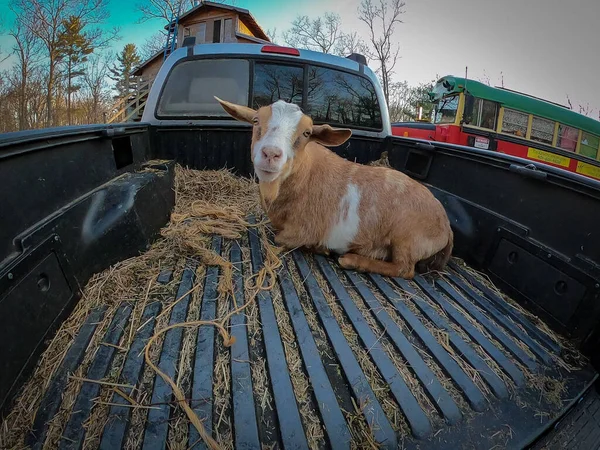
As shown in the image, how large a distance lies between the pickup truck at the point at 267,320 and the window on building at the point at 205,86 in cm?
88

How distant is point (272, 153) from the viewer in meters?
2.38

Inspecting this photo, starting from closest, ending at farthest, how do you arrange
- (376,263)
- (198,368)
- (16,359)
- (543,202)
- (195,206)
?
(16,359) → (198,368) → (543,202) → (376,263) → (195,206)

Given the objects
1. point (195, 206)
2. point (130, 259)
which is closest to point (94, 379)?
point (130, 259)

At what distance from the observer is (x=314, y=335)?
1.94m


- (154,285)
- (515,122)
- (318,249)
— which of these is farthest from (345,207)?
(515,122)

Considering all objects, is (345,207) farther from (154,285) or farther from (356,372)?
(154,285)

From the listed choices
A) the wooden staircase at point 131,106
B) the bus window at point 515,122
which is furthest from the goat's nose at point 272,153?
the wooden staircase at point 131,106

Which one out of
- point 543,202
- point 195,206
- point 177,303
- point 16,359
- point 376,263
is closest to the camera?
point 16,359

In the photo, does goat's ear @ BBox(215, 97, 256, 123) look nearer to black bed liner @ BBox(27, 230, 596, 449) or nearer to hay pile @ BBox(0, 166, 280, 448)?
hay pile @ BBox(0, 166, 280, 448)

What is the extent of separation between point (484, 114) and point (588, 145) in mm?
5360

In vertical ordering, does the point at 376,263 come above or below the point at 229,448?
above

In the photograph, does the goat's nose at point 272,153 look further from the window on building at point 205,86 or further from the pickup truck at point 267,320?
the window on building at point 205,86

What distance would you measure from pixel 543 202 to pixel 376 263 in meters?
1.33

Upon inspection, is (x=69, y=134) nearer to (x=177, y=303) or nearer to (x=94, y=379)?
(x=177, y=303)
